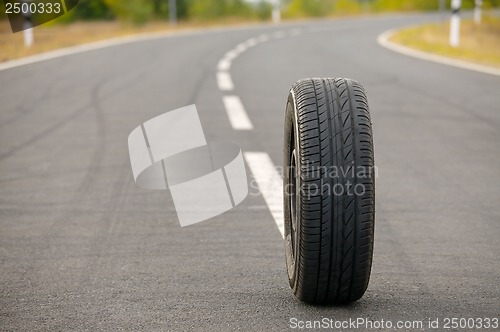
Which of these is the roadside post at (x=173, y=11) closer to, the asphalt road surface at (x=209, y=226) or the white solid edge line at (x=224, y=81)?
the white solid edge line at (x=224, y=81)

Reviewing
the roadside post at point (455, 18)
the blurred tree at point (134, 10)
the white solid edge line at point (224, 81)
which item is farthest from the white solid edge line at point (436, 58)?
the blurred tree at point (134, 10)

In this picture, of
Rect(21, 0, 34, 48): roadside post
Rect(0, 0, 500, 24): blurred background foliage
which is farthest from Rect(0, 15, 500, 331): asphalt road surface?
Rect(0, 0, 500, 24): blurred background foliage

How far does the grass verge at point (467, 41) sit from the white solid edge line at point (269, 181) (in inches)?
362

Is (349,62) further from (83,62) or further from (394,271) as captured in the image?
(394,271)

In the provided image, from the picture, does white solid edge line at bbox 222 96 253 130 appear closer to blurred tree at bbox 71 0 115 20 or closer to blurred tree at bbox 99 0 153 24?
blurred tree at bbox 99 0 153 24

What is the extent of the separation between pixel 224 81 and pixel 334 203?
954 cm

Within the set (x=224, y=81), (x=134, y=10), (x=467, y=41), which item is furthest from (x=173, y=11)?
(x=224, y=81)

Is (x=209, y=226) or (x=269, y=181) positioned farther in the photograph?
(x=269, y=181)

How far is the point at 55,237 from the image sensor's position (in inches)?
175

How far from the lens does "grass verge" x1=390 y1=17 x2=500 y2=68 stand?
55.5ft

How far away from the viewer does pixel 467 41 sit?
24000 millimetres

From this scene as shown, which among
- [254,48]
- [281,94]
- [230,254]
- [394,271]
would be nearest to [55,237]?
[230,254]

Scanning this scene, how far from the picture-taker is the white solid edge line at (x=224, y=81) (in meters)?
11.7

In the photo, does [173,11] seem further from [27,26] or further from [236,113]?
[236,113]
